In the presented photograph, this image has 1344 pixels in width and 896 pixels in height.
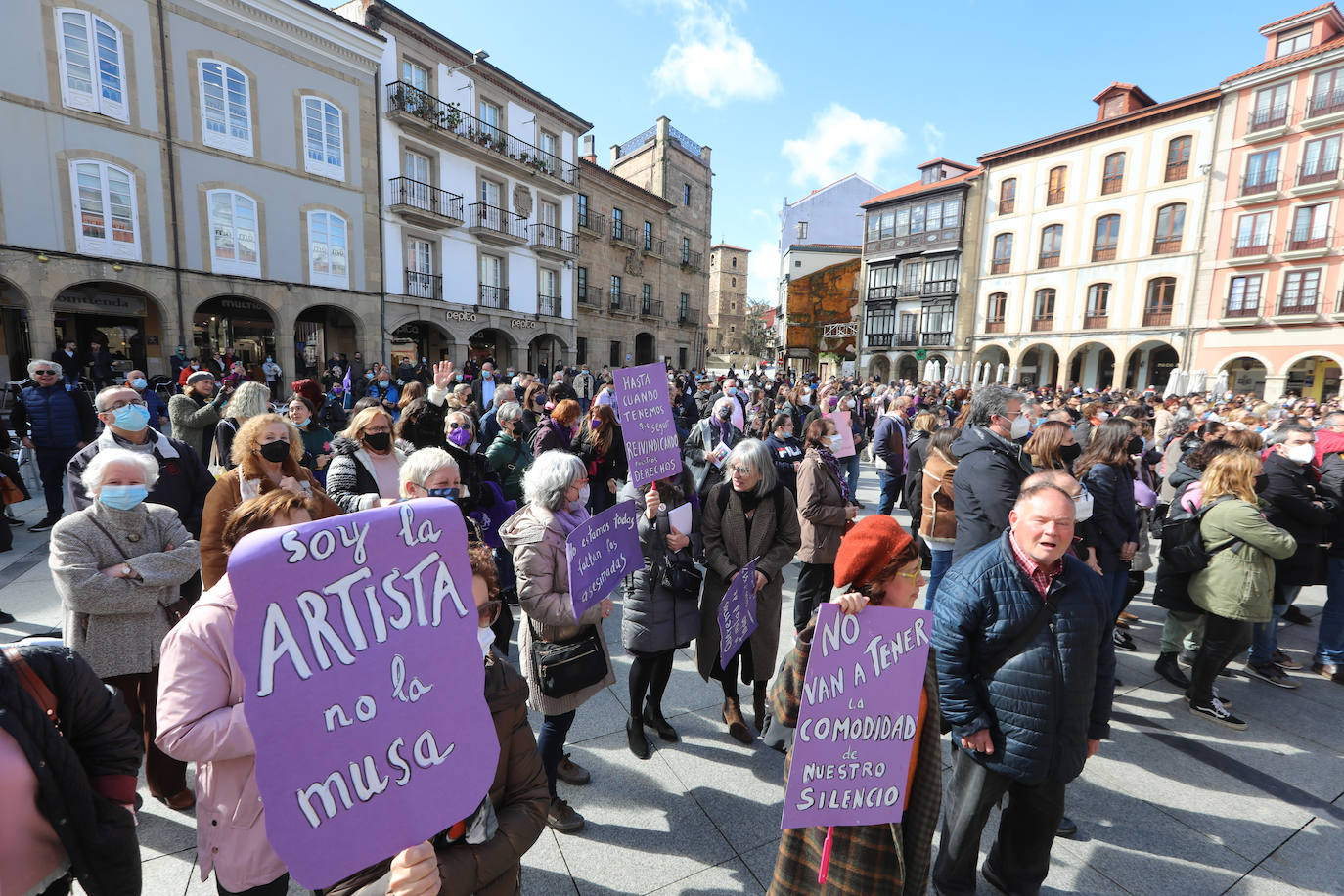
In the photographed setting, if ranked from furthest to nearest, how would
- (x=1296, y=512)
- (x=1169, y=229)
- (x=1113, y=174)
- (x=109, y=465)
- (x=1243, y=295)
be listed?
(x=1113, y=174) < (x=1169, y=229) < (x=1243, y=295) < (x=1296, y=512) < (x=109, y=465)

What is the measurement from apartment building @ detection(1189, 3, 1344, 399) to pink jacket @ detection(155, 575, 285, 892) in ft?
108

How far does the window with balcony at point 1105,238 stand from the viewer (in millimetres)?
26969

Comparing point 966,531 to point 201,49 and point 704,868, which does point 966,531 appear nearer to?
point 704,868

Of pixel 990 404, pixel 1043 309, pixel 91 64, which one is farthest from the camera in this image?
pixel 1043 309

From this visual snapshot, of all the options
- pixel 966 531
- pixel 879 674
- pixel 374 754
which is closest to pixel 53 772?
pixel 374 754

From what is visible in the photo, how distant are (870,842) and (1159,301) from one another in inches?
1298

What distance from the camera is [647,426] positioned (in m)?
4.03

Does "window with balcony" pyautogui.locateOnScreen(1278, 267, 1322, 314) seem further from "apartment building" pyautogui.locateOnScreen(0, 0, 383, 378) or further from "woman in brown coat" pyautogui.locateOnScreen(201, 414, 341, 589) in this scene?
"apartment building" pyautogui.locateOnScreen(0, 0, 383, 378)

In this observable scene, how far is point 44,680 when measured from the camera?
1598mm

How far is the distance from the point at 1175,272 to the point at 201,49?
35.4 meters

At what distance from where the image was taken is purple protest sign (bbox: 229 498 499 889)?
1.12m

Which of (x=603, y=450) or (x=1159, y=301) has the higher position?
(x=1159, y=301)

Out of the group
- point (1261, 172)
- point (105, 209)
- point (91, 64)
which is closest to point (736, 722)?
point (105, 209)

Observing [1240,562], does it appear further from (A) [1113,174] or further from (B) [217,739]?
(A) [1113,174]
